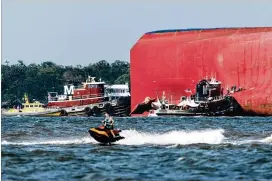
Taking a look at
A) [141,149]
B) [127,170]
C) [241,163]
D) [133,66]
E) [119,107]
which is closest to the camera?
[127,170]

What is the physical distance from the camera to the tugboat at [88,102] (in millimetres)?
113500

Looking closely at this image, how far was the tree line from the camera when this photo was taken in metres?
161

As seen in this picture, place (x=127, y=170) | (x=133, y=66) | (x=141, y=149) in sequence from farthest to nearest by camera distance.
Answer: (x=133, y=66) < (x=141, y=149) < (x=127, y=170)

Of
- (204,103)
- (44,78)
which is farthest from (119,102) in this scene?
(44,78)

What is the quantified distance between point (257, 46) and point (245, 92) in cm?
439

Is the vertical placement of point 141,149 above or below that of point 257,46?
below

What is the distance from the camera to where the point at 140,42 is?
10481 cm

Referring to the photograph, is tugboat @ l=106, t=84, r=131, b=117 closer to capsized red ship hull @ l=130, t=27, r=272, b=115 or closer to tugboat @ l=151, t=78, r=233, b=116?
capsized red ship hull @ l=130, t=27, r=272, b=115

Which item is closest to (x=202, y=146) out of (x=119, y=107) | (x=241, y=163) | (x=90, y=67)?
(x=241, y=163)

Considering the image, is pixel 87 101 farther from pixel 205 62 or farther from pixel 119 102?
pixel 205 62

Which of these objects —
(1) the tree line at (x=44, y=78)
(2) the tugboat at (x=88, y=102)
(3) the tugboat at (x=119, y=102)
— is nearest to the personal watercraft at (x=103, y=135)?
(2) the tugboat at (x=88, y=102)

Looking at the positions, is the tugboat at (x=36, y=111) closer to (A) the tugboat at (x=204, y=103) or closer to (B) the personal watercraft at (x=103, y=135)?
(A) the tugboat at (x=204, y=103)

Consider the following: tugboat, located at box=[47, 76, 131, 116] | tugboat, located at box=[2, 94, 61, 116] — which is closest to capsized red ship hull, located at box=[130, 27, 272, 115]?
tugboat, located at box=[47, 76, 131, 116]

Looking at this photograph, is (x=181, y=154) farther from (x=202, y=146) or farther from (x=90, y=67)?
(x=90, y=67)
